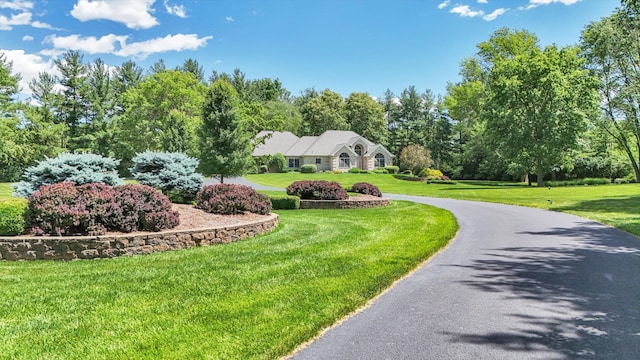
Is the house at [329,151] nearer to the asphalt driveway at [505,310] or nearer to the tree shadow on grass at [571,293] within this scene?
the tree shadow on grass at [571,293]

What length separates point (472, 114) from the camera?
53.1m

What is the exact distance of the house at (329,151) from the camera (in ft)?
188

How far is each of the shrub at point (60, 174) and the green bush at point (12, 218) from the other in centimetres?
179

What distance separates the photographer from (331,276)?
260 inches

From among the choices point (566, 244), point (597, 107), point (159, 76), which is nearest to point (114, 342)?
point (566, 244)

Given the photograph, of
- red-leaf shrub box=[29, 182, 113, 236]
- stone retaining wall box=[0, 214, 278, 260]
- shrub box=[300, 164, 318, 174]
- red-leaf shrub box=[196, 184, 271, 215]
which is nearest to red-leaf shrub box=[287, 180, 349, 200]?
red-leaf shrub box=[196, 184, 271, 215]

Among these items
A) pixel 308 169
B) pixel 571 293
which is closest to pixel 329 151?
pixel 308 169

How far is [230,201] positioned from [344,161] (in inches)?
1839

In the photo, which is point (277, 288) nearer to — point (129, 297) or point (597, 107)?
point (129, 297)

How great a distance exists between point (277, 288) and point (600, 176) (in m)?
43.3

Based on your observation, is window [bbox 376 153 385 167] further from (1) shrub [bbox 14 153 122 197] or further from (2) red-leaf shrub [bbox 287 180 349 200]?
(1) shrub [bbox 14 153 122 197]

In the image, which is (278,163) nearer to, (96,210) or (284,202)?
(284,202)

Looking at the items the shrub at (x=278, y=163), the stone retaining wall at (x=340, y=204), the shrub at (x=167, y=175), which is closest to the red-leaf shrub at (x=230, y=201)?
the shrub at (x=167, y=175)

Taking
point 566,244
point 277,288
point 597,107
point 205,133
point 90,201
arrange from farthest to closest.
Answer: point 597,107, point 205,133, point 566,244, point 90,201, point 277,288
